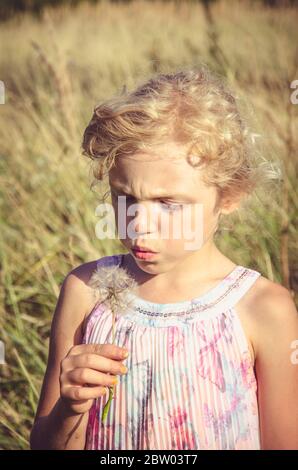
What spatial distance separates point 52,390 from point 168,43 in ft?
16.0

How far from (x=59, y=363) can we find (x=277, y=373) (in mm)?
530

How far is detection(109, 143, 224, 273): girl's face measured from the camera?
57.7 inches

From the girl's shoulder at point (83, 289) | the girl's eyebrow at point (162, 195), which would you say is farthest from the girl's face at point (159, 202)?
the girl's shoulder at point (83, 289)

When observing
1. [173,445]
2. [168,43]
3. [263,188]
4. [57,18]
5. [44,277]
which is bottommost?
[173,445]

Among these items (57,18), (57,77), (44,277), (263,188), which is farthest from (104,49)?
(263,188)

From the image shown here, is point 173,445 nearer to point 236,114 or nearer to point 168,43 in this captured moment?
point 236,114

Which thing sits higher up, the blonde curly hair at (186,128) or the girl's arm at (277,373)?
the blonde curly hair at (186,128)

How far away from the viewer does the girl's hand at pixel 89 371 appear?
1346 millimetres

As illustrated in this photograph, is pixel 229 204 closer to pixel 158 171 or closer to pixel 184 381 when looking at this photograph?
pixel 158 171

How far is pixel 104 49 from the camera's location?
24.6 feet

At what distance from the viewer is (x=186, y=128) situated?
5.03ft

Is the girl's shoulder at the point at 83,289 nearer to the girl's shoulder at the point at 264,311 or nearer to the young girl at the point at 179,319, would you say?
the young girl at the point at 179,319

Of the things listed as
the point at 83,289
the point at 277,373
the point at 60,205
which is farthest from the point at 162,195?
the point at 60,205

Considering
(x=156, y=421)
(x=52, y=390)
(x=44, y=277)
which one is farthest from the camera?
(x=44, y=277)
